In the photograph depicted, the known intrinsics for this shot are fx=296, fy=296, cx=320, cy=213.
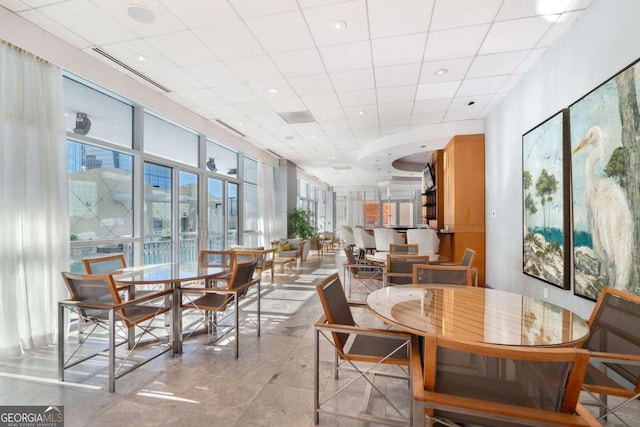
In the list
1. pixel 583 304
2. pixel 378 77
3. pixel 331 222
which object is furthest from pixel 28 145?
pixel 331 222

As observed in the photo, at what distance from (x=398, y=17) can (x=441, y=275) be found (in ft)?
8.21

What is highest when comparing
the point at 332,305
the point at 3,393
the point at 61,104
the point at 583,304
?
the point at 61,104

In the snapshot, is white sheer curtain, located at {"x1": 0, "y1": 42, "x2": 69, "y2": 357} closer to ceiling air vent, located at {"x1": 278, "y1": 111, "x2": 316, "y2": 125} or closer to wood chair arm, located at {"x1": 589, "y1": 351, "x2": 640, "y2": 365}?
ceiling air vent, located at {"x1": 278, "y1": 111, "x2": 316, "y2": 125}

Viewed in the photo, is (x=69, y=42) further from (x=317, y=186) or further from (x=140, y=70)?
(x=317, y=186)

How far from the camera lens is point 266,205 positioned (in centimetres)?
879

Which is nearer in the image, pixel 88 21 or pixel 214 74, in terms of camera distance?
pixel 88 21

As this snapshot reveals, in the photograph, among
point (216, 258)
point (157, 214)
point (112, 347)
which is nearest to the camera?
point (112, 347)

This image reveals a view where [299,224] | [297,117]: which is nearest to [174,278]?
[297,117]

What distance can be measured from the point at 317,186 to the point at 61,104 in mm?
11821

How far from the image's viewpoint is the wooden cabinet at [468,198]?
5.78 metres

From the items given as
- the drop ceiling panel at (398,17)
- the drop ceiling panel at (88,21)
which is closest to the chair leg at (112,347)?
the drop ceiling panel at (88,21)

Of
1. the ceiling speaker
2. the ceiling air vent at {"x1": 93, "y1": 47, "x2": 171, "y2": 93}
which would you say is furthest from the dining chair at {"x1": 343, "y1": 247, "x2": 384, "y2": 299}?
the ceiling speaker

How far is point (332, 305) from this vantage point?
1882 millimetres

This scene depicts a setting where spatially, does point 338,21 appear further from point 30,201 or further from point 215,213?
point 215,213
